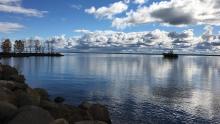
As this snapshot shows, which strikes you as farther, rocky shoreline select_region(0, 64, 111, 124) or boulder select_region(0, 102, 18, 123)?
boulder select_region(0, 102, 18, 123)

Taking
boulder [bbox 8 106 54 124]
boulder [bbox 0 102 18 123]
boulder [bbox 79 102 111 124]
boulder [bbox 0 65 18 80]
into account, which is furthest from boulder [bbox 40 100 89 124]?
boulder [bbox 0 65 18 80]

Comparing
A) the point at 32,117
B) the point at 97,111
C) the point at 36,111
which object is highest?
the point at 36,111

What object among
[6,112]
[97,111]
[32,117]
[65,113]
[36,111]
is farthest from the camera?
[97,111]

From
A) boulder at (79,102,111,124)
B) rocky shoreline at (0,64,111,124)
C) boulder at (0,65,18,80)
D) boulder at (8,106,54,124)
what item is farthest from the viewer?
boulder at (0,65,18,80)

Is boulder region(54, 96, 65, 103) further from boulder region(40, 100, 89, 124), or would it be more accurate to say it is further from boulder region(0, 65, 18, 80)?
boulder region(40, 100, 89, 124)

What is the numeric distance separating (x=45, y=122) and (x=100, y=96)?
30.0 meters

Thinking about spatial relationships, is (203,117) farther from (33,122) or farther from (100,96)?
(33,122)

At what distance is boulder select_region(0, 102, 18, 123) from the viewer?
18.1m

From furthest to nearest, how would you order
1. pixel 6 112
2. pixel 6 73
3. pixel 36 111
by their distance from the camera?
pixel 6 73 < pixel 6 112 < pixel 36 111

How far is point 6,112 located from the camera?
60.1 ft

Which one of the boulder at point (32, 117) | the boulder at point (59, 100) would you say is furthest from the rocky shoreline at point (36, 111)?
the boulder at point (59, 100)

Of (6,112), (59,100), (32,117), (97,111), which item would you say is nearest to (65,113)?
(97,111)

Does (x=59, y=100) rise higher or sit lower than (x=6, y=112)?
lower

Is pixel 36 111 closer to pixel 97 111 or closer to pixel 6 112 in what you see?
pixel 6 112
